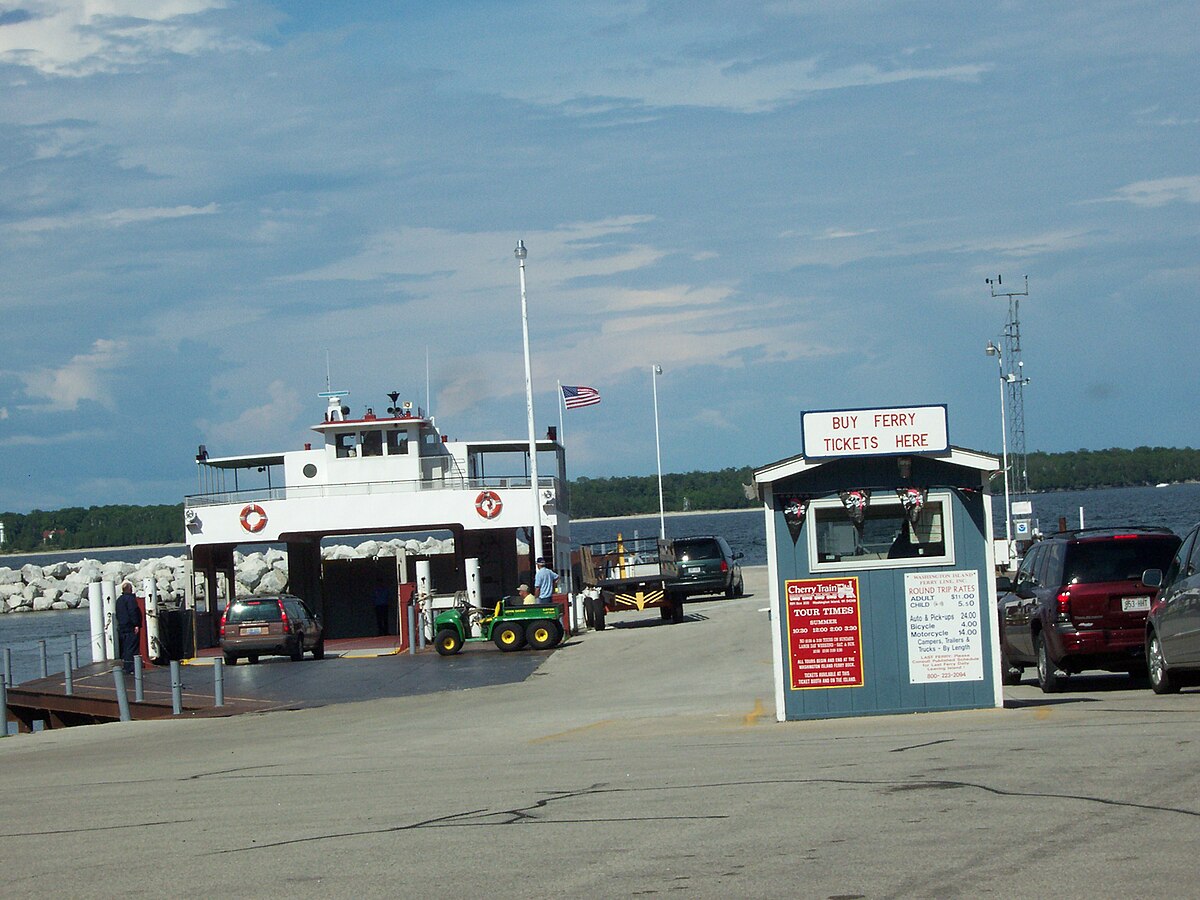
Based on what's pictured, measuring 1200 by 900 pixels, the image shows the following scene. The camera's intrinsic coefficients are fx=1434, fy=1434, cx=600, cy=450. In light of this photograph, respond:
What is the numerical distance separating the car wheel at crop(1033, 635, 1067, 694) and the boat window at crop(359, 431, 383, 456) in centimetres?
2665

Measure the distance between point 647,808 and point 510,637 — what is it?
20.2 m

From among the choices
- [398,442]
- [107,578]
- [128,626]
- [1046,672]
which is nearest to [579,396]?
[398,442]

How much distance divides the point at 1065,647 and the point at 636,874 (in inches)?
391

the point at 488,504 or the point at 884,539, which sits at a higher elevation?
the point at 488,504

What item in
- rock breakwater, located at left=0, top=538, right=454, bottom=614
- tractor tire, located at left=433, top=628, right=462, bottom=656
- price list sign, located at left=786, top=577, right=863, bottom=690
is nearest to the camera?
price list sign, located at left=786, top=577, right=863, bottom=690

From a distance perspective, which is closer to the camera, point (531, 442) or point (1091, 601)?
point (1091, 601)

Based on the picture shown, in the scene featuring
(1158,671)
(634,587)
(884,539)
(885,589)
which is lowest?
(1158,671)

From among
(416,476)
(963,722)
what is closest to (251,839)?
(963,722)

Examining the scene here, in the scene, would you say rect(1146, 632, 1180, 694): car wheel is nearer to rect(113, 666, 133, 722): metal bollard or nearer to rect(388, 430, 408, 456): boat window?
rect(113, 666, 133, 722): metal bollard

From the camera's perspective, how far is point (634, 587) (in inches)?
1310

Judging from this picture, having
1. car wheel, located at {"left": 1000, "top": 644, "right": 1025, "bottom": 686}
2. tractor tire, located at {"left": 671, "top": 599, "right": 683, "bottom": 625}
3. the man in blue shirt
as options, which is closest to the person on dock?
the man in blue shirt

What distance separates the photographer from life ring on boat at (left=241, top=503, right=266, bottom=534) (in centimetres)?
3844

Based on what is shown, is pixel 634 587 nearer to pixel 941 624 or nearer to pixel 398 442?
pixel 398 442

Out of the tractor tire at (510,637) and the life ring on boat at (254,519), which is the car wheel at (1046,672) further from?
the life ring on boat at (254,519)
